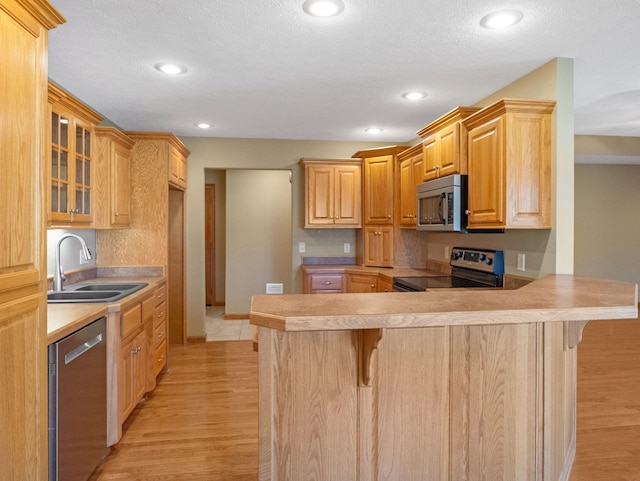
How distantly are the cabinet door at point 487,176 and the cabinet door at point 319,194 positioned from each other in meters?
2.00

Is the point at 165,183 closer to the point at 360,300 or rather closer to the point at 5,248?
the point at 5,248

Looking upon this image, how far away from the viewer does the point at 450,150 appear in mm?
3250

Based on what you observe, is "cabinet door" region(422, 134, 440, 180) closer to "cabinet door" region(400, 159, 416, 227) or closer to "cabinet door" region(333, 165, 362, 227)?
"cabinet door" region(400, 159, 416, 227)

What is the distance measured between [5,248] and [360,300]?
4.03 feet

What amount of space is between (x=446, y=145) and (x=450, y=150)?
0.30ft

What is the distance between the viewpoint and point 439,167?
11.3 ft

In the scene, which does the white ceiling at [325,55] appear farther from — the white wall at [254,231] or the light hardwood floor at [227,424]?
the light hardwood floor at [227,424]

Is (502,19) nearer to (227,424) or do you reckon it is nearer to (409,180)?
(409,180)

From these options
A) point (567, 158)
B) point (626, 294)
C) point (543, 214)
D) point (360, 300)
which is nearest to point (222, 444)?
point (360, 300)

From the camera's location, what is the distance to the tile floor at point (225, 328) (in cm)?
504

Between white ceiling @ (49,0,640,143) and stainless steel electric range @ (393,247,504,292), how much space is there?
1305 millimetres

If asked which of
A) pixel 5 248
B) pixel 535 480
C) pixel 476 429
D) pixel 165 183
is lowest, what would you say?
pixel 535 480

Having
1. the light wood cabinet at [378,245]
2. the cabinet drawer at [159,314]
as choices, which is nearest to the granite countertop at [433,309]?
the cabinet drawer at [159,314]

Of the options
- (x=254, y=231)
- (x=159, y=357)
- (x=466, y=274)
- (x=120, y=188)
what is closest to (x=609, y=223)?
(x=466, y=274)
